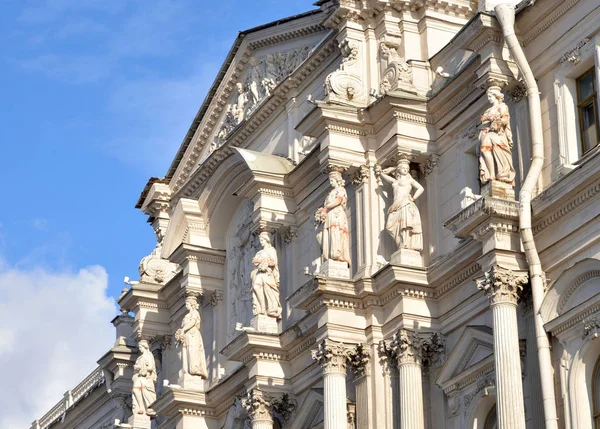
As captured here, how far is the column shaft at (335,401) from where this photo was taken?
2841 centimetres

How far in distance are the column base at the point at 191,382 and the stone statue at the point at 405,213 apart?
8.09m

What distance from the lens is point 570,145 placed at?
2586 centimetres

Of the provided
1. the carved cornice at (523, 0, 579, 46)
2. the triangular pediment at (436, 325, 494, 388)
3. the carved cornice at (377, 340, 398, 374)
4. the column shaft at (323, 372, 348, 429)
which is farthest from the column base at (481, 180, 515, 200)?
the column shaft at (323, 372, 348, 429)

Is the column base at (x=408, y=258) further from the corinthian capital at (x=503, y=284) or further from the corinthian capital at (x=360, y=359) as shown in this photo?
the corinthian capital at (x=503, y=284)

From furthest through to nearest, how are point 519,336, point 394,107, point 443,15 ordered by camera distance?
A: point 443,15 < point 394,107 < point 519,336

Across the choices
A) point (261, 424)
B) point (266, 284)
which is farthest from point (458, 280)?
point (261, 424)

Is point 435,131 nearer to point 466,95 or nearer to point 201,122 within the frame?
point 466,95

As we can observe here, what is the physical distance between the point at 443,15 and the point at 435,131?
120 inches

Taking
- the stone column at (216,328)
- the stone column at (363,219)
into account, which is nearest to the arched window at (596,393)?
the stone column at (363,219)

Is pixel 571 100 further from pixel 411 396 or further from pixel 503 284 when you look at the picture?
pixel 411 396

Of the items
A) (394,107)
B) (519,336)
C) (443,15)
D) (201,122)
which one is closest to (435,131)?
(394,107)

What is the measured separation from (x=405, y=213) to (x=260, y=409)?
5615mm

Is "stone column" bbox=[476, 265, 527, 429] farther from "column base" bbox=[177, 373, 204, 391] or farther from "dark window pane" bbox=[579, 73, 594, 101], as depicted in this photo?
"column base" bbox=[177, 373, 204, 391]

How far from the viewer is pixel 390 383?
2836 centimetres
